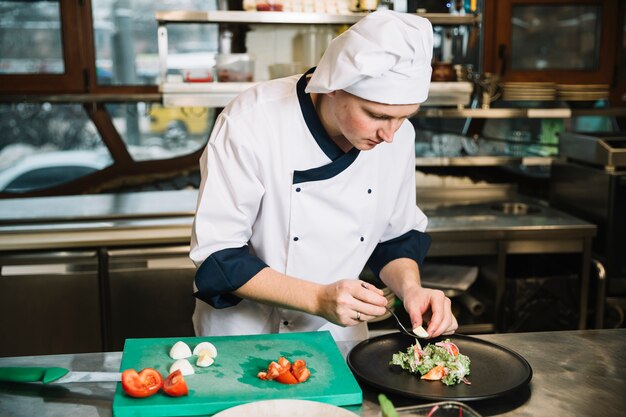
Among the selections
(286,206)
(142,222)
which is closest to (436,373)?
(286,206)

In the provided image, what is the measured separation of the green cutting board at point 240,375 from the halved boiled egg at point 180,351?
0.5 inches

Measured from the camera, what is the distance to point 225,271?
5.51ft

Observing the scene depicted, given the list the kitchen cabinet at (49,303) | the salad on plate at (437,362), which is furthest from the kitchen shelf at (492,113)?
the salad on plate at (437,362)

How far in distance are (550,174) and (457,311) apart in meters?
1.15

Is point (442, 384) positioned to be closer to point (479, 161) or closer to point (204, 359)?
point (204, 359)

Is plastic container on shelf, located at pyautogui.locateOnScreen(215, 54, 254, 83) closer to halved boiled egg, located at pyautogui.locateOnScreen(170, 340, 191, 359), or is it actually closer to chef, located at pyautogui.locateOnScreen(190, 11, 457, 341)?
chef, located at pyautogui.locateOnScreen(190, 11, 457, 341)

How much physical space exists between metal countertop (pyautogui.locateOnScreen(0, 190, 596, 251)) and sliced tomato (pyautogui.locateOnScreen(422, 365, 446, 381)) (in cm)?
177

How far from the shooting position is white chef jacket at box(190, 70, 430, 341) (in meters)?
1.74

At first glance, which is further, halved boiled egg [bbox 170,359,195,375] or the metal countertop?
the metal countertop

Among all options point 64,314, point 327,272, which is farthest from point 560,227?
point 64,314

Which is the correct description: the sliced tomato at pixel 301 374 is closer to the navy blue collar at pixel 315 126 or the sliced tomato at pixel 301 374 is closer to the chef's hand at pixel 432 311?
the chef's hand at pixel 432 311

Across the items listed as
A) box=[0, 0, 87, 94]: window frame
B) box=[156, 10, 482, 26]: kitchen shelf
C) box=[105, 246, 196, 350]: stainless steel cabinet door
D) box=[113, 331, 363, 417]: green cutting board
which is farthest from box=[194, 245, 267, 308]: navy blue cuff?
box=[0, 0, 87, 94]: window frame

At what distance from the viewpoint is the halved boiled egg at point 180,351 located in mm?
1498

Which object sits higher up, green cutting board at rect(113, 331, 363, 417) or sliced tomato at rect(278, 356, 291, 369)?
sliced tomato at rect(278, 356, 291, 369)
